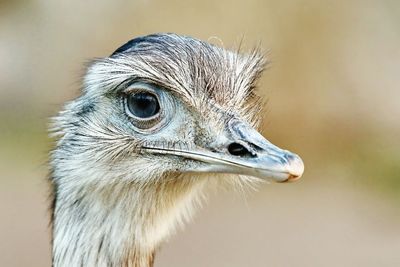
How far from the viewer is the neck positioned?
2.26 metres

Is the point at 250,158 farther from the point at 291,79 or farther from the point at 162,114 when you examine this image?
the point at 291,79

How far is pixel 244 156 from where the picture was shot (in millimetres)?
2113

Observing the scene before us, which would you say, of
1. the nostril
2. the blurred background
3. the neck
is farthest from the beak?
the blurred background

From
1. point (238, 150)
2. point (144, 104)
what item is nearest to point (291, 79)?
point (144, 104)

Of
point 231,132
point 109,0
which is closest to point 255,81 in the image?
point 231,132

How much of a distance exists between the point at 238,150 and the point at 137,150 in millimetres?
259

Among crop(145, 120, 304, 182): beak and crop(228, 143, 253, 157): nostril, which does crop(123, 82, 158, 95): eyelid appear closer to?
crop(145, 120, 304, 182): beak

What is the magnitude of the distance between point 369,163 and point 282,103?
63cm

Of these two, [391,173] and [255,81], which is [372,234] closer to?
[391,173]

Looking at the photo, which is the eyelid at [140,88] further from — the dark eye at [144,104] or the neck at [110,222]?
the neck at [110,222]

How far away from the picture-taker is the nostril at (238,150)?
212cm

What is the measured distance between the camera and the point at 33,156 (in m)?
5.57

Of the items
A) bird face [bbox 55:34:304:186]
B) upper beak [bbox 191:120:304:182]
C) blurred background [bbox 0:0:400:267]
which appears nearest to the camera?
upper beak [bbox 191:120:304:182]

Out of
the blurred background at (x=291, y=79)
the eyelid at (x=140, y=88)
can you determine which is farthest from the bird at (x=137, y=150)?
the blurred background at (x=291, y=79)
